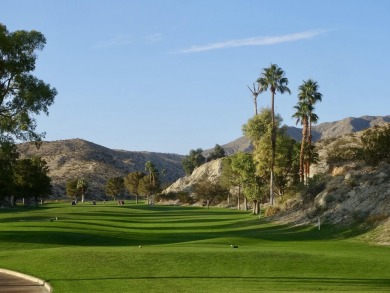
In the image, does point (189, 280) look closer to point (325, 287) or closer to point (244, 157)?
point (325, 287)

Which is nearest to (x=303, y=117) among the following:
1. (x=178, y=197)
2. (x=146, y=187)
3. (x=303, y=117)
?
(x=303, y=117)

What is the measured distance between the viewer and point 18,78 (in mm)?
39719

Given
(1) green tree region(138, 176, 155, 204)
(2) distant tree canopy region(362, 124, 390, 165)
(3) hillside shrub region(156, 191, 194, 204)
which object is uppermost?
(2) distant tree canopy region(362, 124, 390, 165)

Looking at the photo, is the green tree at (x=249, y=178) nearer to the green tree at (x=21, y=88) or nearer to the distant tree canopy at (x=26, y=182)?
the distant tree canopy at (x=26, y=182)

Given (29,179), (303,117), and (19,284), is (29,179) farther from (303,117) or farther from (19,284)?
(19,284)

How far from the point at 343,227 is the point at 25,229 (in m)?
31.3

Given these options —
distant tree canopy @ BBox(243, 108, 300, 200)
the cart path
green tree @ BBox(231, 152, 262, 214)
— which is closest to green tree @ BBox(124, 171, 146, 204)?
green tree @ BBox(231, 152, 262, 214)

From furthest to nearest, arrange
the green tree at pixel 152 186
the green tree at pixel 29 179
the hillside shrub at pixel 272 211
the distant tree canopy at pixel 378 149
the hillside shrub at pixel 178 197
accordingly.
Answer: the hillside shrub at pixel 178 197 < the green tree at pixel 152 186 < the green tree at pixel 29 179 < the hillside shrub at pixel 272 211 < the distant tree canopy at pixel 378 149

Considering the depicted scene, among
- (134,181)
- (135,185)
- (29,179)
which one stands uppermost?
(134,181)

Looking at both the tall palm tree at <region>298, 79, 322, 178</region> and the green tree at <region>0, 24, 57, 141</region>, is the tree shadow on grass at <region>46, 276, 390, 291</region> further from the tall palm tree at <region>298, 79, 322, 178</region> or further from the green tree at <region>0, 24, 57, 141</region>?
the tall palm tree at <region>298, 79, 322, 178</region>

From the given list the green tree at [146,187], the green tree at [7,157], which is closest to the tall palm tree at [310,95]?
the green tree at [7,157]

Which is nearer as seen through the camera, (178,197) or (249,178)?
(249,178)

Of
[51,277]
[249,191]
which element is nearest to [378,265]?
[51,277]

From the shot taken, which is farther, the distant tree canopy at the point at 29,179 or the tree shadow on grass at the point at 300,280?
the distant tree canopy at the point at 29,179
